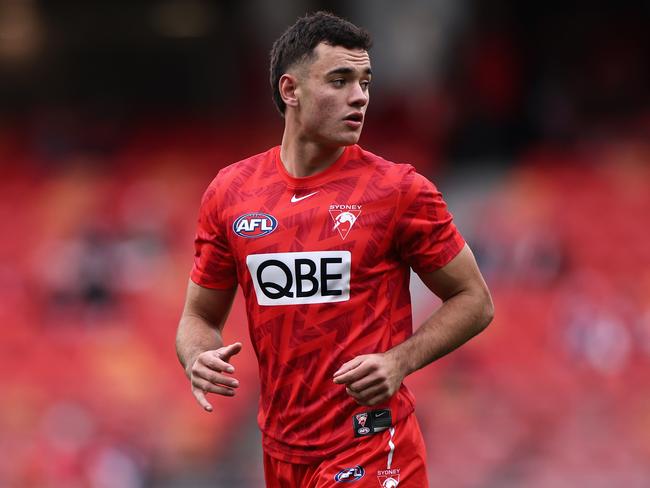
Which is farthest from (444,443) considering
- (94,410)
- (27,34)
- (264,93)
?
(27,34)

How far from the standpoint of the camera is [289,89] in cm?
359

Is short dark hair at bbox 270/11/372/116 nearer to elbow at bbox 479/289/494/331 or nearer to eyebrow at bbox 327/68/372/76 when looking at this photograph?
eyebrow at bbox 327/68/372/76

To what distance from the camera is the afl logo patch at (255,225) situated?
349 centimetres

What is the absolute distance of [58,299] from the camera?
10750 millimetres

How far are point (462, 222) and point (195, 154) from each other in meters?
3.14

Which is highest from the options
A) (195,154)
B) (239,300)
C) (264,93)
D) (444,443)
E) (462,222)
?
(264,93)

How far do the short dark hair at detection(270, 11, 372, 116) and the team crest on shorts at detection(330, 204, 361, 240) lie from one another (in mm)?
488

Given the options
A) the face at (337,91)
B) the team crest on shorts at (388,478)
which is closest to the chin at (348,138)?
the face at (337,91)

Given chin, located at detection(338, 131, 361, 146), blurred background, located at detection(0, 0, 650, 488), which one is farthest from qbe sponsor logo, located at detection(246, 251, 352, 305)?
blurred background, located at detection(0, 0, 650, 488)

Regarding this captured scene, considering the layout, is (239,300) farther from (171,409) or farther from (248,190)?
(248,190)

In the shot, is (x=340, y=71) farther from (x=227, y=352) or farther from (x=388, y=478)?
(x=388, y=478)

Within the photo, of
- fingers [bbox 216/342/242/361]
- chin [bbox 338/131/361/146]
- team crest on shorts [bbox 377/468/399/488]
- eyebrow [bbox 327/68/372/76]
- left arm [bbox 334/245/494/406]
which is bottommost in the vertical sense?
team crest on shorts [bbox 377/468/399/488]

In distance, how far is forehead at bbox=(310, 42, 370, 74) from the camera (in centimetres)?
346

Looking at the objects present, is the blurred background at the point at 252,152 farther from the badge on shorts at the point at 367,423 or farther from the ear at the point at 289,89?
the ear at the point at 289,89
